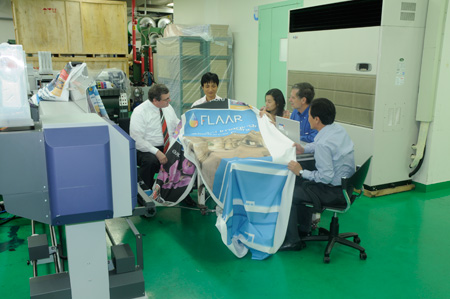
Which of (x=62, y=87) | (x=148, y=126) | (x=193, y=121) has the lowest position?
(x=148, y=126)

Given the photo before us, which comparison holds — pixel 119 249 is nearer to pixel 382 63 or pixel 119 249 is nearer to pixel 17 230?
pixel 17 230

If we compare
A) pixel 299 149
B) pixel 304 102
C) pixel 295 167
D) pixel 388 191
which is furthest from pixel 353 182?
pixel 388 191

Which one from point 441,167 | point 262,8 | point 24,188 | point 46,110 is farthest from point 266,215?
point 262,8

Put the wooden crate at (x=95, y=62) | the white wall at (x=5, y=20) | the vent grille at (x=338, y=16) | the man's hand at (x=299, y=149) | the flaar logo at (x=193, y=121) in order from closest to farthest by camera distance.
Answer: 1. the man's hand at (x=299, y=149)
2. the flaar logo at (x=193, y=121)
3. the vent grille at (x=338, y=16)
4. the wooden crate at (x=95, y=62)
5. the white wall at (x=5, y=20)

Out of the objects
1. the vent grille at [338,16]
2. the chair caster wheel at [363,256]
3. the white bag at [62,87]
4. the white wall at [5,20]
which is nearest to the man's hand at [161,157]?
the white bag at [62,87]

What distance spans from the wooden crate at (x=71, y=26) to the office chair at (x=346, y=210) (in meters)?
6.31

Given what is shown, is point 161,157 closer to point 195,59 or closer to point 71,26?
point 195,59

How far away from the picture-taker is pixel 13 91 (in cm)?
171

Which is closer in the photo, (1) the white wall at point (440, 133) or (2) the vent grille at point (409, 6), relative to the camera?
(2) the vent grille at point (409, 6)

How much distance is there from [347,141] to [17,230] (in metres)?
3.14

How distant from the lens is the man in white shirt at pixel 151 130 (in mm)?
4137

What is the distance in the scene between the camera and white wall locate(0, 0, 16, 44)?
1354cm

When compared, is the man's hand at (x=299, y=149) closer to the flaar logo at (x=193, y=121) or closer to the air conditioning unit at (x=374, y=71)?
the flaar logo at (x=193, y=121)

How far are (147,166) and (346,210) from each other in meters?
2.03
